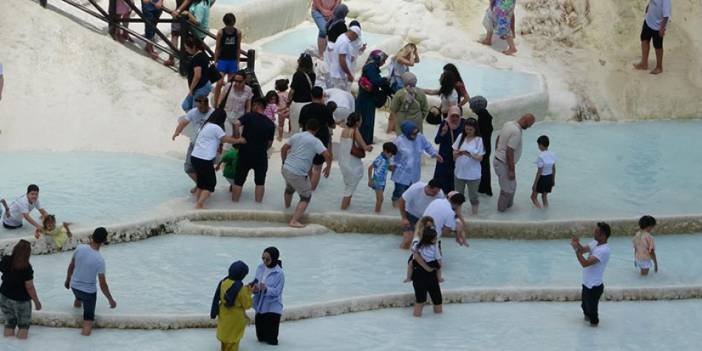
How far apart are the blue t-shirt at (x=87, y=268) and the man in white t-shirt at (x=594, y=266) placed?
15.6ft

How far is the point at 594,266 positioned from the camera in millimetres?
18000

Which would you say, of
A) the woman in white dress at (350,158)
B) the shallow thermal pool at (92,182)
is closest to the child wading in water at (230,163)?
the shallow thermal pool at (92,182)

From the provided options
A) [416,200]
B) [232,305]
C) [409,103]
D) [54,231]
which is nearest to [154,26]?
[409,103]

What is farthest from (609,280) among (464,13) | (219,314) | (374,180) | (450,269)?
(464,13)

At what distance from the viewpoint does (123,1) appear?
25172 millimetres

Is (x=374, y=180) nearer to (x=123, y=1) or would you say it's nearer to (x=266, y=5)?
(x=123, y=1)

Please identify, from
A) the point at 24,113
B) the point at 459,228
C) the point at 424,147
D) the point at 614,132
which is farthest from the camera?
the point at 614,132

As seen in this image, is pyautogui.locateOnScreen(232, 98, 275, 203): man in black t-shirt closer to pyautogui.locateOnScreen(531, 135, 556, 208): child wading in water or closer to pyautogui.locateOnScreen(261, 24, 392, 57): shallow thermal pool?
pyautogui.locateOnScreen(531, 135, 556, 208): child wading in water

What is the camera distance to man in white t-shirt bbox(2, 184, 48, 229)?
62.6ft

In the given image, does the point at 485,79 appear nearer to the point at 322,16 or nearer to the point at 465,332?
the point at 322,16

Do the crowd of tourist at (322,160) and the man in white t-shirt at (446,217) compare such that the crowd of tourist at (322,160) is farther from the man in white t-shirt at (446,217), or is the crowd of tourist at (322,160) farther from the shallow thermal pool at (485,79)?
the shallow thermal pool at (485,79)

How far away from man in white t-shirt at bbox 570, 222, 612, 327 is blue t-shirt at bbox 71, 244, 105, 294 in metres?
4.75

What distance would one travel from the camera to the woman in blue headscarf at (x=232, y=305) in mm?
16328

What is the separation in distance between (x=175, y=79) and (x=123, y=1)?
1.41 metres
